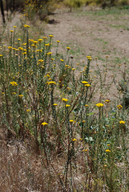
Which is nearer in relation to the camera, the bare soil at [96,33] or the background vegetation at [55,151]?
the background vegetation at [55,151]

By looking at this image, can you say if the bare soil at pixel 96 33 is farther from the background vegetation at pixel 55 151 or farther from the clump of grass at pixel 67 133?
the background vegetation at pixel 55 151

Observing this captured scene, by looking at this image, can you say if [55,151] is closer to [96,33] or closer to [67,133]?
[67,133]

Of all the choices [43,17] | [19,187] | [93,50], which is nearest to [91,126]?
[19,187]

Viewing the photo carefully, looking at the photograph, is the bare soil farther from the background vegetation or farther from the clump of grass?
the background vegetation

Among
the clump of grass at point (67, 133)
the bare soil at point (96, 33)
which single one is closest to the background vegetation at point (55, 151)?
the clump of grass at point (67, 133)

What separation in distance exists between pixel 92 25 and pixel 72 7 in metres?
7.38

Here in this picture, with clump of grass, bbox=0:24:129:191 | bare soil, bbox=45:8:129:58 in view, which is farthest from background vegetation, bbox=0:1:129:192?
bare soil, bbox=45:8:129:58

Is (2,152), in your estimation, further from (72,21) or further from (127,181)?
(72,21)

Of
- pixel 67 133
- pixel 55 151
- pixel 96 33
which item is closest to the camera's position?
pixel 67 133

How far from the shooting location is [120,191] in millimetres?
1774

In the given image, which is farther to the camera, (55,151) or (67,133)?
(55,151)

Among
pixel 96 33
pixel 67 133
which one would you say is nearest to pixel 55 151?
pixel 67 133

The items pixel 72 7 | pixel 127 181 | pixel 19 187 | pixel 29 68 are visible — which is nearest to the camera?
pixel 127 181

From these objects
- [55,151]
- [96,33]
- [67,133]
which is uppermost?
[96,33]
